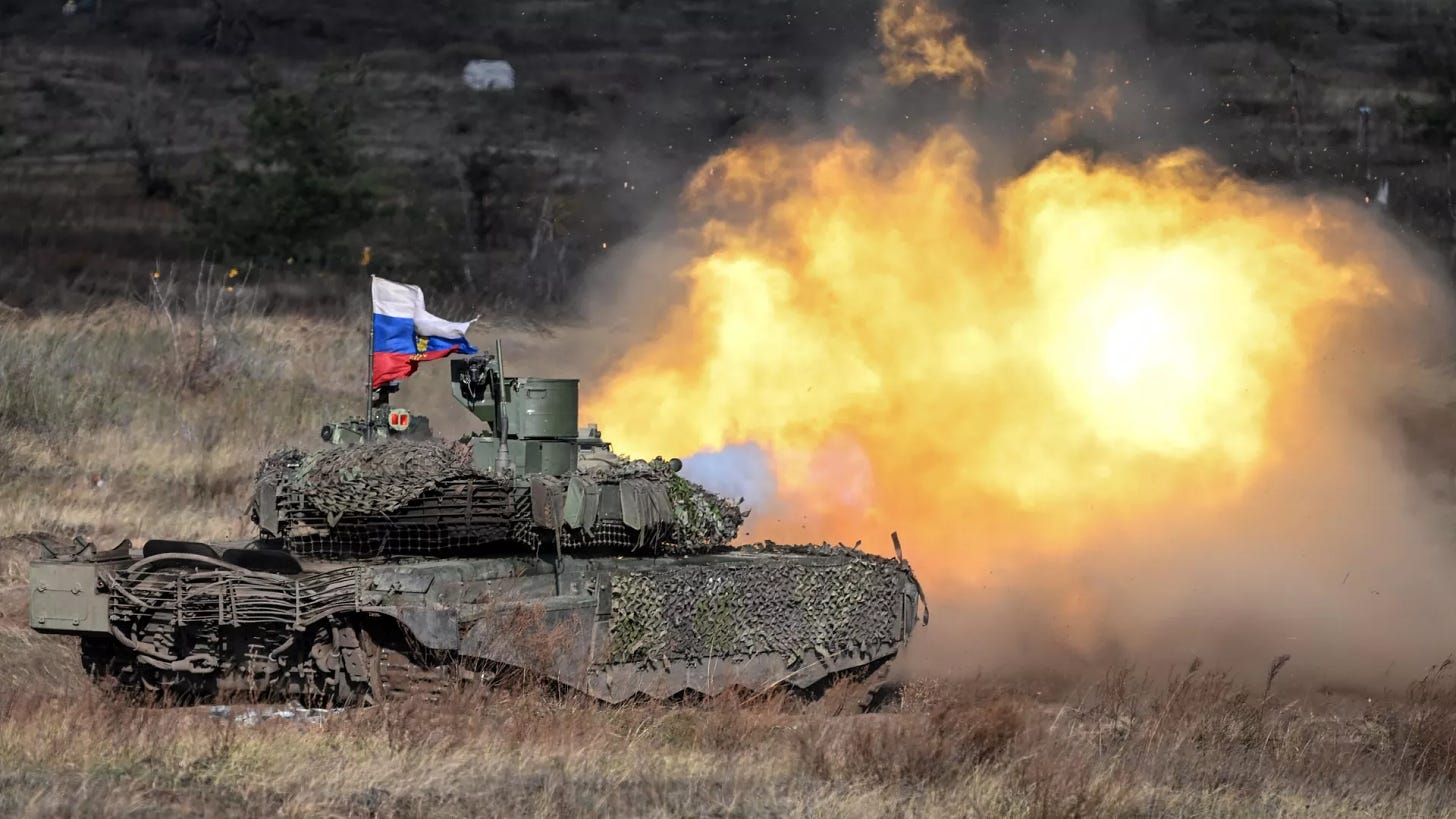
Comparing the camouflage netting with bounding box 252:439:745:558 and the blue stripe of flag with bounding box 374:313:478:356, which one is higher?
the blue stripe of flag with bounding box 374:313:478:356

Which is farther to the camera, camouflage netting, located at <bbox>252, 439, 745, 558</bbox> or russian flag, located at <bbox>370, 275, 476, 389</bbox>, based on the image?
russian flag, located at <bbox>370, 275, 476, 389</bbox>

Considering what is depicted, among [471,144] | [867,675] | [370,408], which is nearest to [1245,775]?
[867,675]

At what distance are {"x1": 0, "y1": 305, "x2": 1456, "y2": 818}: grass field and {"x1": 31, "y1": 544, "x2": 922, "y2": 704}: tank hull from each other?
1.20 ft

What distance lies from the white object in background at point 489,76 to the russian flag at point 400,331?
37.7 m

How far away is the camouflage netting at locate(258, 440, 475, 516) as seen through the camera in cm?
1622

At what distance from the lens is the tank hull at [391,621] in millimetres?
15469

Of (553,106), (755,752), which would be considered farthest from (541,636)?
(553,106)

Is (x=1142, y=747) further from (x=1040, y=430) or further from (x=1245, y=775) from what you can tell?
(x=1040, y=430)

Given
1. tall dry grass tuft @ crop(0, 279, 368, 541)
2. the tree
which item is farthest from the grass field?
the tree

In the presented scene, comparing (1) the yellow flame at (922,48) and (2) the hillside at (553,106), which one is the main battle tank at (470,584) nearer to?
(1) the yellow flame at (922,48)

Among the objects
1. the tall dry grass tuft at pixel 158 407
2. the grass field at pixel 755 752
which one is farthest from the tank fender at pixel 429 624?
the tall dry grass tuft at pixel 158 407

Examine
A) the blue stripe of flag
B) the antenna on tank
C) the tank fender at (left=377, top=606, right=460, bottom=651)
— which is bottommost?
the tank fender at (left=377, top=606, right=460, bottom=651)

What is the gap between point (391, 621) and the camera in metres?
15.9

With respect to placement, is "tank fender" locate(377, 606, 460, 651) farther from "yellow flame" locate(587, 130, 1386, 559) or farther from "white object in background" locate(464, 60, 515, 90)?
"white object in background" locate(464, 60, 515, 90)
